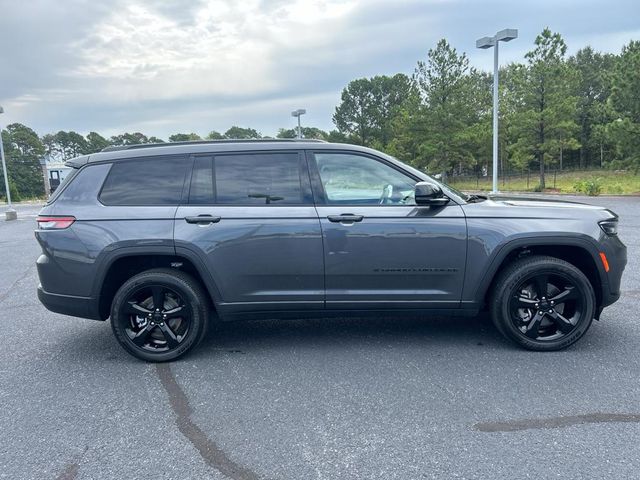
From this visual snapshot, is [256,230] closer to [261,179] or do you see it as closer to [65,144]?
[261,179]

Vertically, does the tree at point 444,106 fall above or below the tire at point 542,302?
above

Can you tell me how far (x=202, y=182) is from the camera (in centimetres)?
396

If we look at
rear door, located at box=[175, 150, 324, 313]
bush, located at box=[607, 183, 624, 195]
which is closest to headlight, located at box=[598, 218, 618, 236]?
rear door, located at box=[175, 150, 324, 313]

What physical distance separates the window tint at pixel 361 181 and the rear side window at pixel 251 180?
0.61 feet

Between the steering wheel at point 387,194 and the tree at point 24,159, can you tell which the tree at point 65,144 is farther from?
the steering wheel at point 387,194

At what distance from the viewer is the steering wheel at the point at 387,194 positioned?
154 inches

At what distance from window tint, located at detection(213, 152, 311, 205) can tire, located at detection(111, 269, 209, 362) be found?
0.79 metres

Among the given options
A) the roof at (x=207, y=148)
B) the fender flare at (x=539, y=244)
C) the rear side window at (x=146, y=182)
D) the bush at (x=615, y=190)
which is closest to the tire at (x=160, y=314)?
the rear side window at (x=146, y=182)

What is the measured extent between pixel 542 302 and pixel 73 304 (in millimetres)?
3883

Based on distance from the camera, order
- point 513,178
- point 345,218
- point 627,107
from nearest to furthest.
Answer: point 345,218
point 627,107
point 513,178

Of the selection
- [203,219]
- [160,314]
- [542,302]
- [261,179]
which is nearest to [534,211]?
[542,302]

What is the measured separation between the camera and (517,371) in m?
3.59

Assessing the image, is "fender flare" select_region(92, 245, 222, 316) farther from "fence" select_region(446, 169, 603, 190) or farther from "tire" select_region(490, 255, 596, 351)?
"fence" select_region(446, 169, 603, 190)

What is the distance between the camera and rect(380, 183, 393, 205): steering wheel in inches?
154
